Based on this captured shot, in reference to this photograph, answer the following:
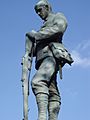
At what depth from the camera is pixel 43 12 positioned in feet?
34.7

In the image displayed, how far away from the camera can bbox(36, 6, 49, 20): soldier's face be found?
34.6 feet

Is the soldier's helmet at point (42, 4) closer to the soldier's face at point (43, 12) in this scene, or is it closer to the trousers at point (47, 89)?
the soldier's face at point (43, 12)

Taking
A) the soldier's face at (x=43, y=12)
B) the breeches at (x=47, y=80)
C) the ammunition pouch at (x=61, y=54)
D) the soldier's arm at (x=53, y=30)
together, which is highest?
the soldier's face at (x=43, y=12)

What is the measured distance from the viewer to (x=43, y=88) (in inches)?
382

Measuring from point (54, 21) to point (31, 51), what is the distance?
0.80 meters

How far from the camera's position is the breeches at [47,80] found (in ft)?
31.9

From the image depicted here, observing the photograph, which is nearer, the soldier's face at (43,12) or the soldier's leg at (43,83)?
the soldier's leg at (43,83)

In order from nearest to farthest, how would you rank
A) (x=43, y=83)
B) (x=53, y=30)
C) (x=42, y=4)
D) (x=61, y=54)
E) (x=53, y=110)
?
1. (x=43, y=83)
2. (x=53, y=110)
3. (x=61, y=54)
4. (x=53, y=30)
5. (x=42, y=4)

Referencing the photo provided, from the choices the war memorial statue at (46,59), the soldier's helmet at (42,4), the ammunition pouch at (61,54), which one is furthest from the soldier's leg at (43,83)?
the soldier's helmet at (42,4)

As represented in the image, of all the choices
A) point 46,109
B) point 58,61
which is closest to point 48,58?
point 58,61

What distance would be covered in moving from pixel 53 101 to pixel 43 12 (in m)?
1.97

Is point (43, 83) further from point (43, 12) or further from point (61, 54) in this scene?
point (43, 12)

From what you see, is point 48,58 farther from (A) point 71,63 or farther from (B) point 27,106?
(B) point 27,106

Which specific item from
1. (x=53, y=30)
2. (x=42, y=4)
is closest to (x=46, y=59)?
(x=53, y=30)
